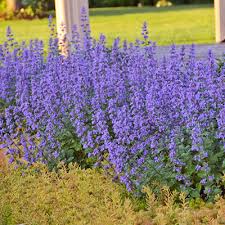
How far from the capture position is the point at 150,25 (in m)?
17.9

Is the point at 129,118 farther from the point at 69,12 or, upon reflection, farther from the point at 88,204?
the point at 69,12

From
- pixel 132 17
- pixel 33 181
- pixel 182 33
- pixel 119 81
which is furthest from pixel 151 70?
pixel 132 17

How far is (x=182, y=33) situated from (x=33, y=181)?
10.6 m

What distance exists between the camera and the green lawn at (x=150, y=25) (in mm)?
14695

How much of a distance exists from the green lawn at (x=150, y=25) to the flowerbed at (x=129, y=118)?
758 centimetres

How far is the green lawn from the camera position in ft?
48.2

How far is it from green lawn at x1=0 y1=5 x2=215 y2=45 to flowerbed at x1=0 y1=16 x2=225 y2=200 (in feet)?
24.9

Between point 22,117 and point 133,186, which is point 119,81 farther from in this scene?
point 22,117

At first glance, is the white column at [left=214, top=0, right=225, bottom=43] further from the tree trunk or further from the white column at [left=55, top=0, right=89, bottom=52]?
the tree trunk

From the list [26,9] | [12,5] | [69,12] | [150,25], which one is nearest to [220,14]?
[69,12]

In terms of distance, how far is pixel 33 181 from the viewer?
16.9 feet

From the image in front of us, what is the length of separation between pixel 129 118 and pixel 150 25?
13.4 metres

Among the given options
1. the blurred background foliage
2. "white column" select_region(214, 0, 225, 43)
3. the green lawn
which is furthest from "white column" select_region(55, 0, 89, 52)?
the blurred background foliage

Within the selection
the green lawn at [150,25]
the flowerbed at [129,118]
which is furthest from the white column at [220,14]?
the flowerbed at [129,118]
